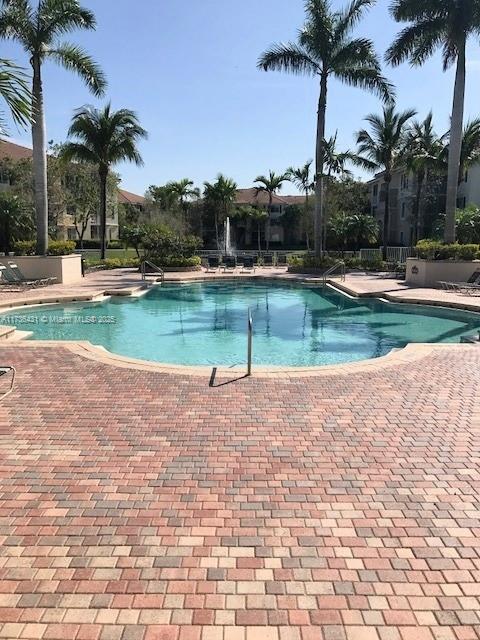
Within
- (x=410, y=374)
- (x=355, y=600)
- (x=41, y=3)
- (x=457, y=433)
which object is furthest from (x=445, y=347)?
(x=41, y=3)

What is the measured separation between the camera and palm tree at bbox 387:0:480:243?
1989 centimetres

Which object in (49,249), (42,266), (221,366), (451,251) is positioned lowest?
(221,366)

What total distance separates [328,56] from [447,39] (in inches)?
244

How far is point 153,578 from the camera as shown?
3.06 meters

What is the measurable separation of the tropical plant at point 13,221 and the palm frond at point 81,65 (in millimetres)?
10438

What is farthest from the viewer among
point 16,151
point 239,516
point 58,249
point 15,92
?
point 16,151

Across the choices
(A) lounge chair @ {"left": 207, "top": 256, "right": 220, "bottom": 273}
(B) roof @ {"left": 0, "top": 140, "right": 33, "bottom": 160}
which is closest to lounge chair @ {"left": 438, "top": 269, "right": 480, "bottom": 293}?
(A) lounge chair @ {"left": 207, "top": 256, "right": 220, "bottom": 273}

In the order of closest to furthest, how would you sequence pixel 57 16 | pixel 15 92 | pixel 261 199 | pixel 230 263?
pixel 15 92, pixel 57 16, pixel 230 263, pixel 261 199

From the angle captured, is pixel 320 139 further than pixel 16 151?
No

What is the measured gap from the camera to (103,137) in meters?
29.7

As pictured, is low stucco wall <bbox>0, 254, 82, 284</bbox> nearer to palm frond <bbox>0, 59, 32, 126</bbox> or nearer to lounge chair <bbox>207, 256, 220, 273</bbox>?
lounge chair <bbox>207, 256, 220, 273</bbox>

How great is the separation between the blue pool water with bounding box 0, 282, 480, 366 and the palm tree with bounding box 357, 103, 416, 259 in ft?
50.6

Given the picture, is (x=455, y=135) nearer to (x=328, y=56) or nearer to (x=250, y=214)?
(x=328, y=56)

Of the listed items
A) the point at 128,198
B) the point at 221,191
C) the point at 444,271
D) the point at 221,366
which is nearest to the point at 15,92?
the point at 221,366
